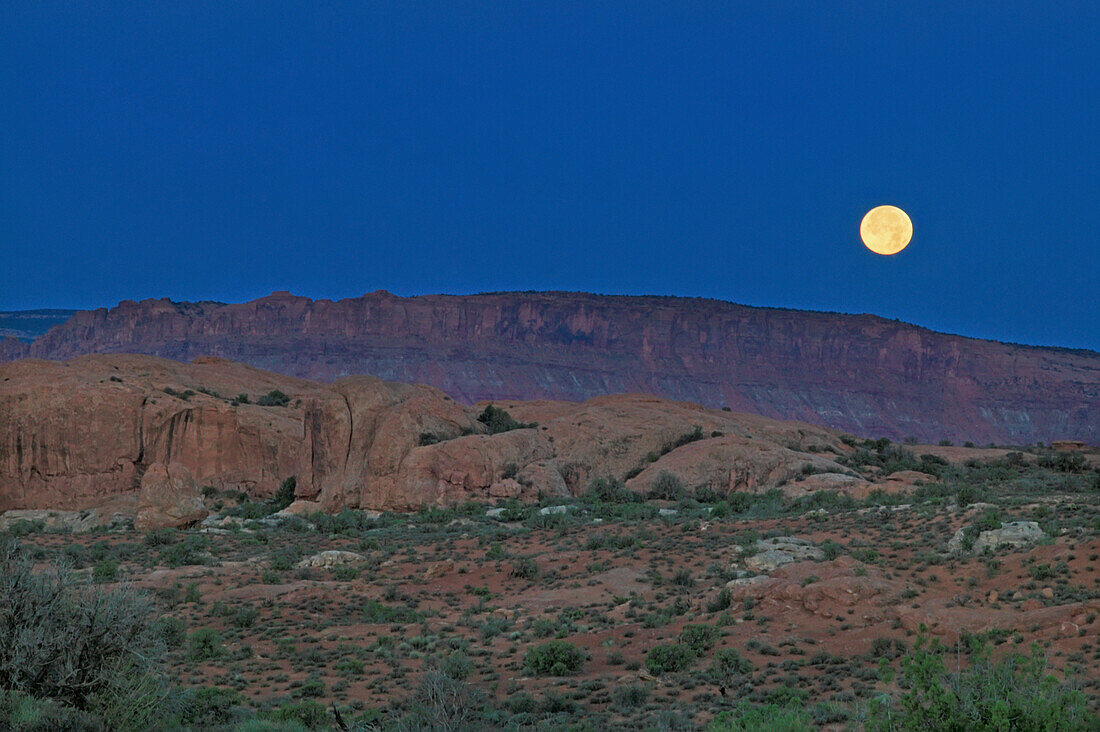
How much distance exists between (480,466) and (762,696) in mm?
22365

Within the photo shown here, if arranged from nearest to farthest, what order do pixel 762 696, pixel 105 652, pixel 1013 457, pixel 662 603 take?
pixel 105 652
pixel 762 696
pixel 662 603
pixel 1013 457

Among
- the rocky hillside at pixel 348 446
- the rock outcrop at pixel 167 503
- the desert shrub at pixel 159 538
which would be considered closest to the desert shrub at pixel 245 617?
the desert shrub at pixel 159 538

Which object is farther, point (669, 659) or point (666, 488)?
point (666, 488)

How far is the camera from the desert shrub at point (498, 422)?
40125 mm

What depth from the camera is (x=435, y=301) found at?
124375 mm

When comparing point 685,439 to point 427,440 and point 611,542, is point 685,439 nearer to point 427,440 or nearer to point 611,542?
point 427,440

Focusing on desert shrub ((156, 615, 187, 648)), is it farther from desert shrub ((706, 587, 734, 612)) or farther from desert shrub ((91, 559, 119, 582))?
desert shrub ((706, 587, 734, 612))

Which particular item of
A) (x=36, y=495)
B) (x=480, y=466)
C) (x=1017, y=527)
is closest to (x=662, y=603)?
(x=1017, y=527)

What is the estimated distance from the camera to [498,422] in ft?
134

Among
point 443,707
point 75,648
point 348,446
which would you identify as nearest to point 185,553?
point 348,446

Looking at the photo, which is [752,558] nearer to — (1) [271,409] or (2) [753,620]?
(2) [753,620]

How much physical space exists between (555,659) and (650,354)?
358 ft

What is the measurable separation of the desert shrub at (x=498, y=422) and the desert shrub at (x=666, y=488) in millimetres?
8247

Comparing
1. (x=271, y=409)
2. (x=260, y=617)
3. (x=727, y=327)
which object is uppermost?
(x=727, y=327)
